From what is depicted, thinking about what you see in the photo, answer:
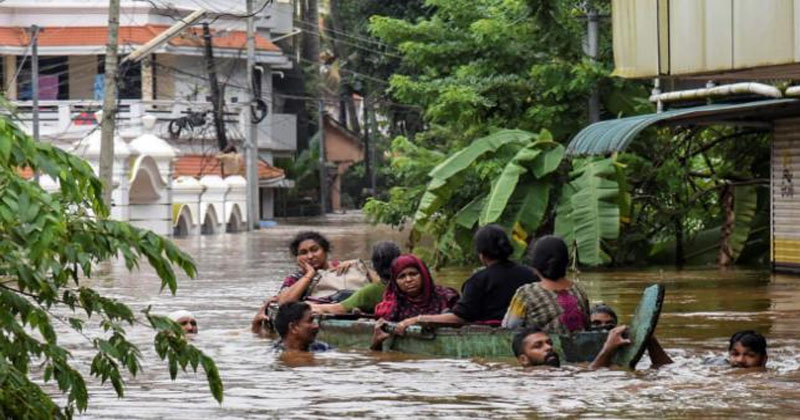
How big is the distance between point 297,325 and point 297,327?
3 cm

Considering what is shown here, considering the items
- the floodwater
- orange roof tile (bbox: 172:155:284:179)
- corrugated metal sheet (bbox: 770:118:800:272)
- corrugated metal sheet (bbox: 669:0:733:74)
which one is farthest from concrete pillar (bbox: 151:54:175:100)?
corrugated metal sheet (bbox: 669:0:733:74)

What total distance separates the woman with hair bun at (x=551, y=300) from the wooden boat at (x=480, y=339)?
0.12m

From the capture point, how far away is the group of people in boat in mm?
13039

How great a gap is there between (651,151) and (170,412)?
59.6 feet

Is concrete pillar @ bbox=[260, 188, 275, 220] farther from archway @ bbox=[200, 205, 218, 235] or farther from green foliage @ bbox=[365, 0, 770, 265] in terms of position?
green foliage @ bbox=[365, 0, 770, 265]

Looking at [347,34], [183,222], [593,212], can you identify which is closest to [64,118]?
[183,222]

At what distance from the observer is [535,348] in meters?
12.9

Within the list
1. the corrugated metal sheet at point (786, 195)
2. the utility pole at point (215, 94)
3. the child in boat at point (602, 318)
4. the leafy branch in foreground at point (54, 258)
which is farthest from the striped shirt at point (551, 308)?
the utility pole at point (215, 94)

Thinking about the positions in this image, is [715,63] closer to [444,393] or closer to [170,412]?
[444,393]

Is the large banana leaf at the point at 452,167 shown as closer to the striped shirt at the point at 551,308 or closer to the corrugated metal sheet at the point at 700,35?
the corrugated metal sheet at the point at 700,35

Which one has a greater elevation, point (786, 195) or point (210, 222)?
point (786, 195)

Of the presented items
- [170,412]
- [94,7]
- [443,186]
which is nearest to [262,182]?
[94,7]

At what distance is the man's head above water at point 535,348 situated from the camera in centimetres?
1293

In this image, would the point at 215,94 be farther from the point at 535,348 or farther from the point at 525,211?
the point at 535,348
